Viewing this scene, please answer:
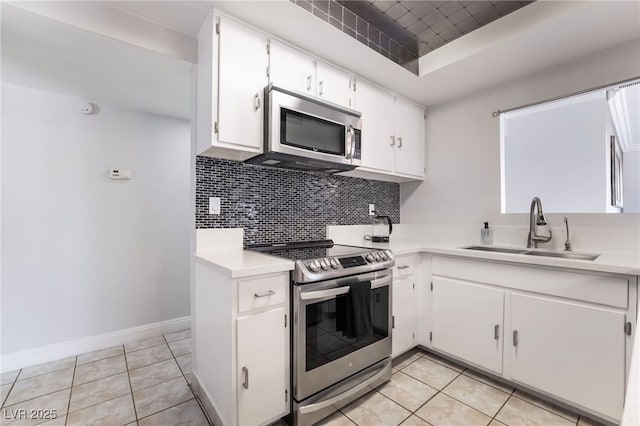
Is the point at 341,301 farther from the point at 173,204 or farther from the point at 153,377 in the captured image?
the point at 173,204

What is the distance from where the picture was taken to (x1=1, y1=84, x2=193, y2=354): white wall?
2117mm


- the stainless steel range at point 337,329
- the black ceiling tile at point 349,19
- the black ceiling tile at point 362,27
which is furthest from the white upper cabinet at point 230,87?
the stainless steel range at point 337,329

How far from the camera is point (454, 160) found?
A: 8.87 ft

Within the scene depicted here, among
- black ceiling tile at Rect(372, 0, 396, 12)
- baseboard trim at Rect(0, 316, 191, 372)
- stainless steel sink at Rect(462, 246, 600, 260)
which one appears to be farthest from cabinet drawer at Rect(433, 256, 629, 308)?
baseboard trim at Rect(0, 316, 191, 372)

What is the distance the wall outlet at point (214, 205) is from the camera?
1.83 metres

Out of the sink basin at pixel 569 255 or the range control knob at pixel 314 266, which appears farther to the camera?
the sink basin at pixel 569 255

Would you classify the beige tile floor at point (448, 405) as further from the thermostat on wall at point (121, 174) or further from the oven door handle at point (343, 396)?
the thermostat on wall at point (121, 174)

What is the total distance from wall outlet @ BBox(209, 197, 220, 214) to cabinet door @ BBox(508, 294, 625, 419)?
2.01m

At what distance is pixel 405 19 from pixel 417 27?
145 mm

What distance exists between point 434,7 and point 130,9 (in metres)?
1.88

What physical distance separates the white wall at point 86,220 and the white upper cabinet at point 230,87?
26.6 inches

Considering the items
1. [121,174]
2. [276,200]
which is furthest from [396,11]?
[121,174]

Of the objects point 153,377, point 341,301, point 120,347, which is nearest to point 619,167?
point 341,301

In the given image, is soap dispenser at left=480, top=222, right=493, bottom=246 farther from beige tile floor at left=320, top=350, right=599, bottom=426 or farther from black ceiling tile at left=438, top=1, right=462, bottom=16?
black ceiling tile at left=438, top=1, right=462, bottom=16
